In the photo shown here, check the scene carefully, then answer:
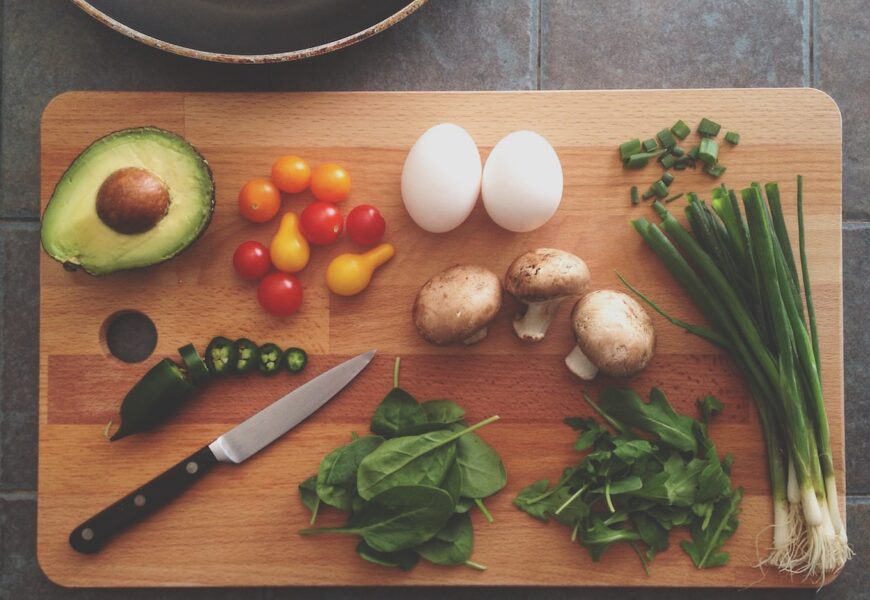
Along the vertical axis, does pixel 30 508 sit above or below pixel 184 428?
below

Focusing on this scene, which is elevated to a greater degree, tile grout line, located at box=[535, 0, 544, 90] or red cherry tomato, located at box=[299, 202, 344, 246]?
tile grout line, located at box=[535, 0, 544, 90]

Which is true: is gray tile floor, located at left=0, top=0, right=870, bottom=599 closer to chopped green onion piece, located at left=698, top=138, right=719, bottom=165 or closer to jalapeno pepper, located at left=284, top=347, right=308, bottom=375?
chopped green onion piece, located at left=698, top=138, right=719, bottom=165

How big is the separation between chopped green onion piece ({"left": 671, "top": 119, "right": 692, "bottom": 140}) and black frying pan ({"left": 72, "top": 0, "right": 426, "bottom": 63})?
0.47m

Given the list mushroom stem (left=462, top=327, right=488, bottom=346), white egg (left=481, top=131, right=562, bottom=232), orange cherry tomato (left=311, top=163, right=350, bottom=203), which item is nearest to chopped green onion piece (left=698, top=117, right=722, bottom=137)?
white egg (left=481, top=131, right=562, bottom=232)

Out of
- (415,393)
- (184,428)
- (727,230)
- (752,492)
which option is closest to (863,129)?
(727,230)

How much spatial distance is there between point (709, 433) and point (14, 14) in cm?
136

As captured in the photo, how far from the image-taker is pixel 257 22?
121 cm

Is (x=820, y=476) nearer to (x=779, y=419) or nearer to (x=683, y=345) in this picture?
(x=779, y=419)

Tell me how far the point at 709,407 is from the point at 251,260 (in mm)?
759

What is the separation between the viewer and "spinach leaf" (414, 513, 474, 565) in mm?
1178

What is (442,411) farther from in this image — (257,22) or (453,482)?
(257,22)

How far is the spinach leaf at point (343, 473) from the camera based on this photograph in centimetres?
117

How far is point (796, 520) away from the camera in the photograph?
1197mm

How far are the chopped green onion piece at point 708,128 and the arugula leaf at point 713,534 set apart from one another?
0.57 meters
